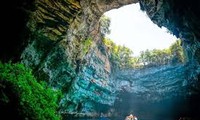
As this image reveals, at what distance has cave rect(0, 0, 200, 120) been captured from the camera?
1043 cm

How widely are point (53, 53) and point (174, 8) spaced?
606cm

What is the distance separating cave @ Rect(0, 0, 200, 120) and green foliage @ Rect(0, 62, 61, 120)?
137 centimetres

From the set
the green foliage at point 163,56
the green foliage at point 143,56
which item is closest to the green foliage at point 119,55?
the green foliage at point 143,56

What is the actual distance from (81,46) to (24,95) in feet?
25.8

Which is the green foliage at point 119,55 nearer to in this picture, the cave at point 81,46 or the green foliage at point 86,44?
the cave at point 81,46

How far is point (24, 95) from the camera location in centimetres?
748

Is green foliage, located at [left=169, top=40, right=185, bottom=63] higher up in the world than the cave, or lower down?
higher up

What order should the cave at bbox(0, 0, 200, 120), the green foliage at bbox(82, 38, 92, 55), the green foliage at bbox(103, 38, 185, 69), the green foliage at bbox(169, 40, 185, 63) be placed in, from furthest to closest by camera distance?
the green foliage at bbox(103, 38, 185, 69) → the green foliage at bbox(169, 40, 185, 63) → the green foliage at bbox(82, 38, 92, 55) → the cave at bbox(0, 0, 200, 120)

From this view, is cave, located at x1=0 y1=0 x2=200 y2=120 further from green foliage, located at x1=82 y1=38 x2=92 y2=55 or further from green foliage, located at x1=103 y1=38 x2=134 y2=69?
green foliage, located at x1=103 y1=38 x2=134 y2=69

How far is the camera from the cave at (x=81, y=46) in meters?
10.4

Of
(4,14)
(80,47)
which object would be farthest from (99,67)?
(4,14)

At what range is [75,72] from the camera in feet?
48.4

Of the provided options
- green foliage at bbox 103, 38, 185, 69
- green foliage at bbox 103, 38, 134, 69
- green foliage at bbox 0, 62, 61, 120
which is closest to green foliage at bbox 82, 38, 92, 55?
green foliage at bbox 0, 62, 61, 120

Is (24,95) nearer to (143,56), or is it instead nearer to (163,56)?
(163,56)
